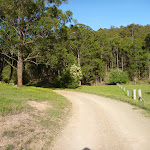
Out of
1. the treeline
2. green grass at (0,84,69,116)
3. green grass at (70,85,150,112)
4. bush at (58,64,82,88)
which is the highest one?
the treeline

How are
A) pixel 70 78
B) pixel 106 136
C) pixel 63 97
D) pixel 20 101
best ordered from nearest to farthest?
1. pixel 106 136
2. pixel 20 101
3. pixel 63 97
4. pixel 70 78

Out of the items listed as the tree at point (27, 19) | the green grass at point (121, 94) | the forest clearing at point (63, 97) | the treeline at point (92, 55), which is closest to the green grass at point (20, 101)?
the forest clearing at point (63, 97)

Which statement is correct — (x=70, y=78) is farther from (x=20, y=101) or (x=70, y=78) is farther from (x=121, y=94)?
(x=20, y=101)

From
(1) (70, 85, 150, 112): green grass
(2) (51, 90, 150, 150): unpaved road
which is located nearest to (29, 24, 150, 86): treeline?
(1) (70, 85, 150, 112): green grass

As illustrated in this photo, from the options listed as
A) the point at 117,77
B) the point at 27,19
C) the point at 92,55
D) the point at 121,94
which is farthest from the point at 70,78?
the point at 117,77

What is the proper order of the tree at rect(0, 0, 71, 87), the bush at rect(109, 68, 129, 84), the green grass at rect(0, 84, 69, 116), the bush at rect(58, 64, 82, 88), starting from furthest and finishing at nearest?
the bush at rect(109, 68, 129, 84), the bush at rect(58, 64, 82, 88), the tree at rect(0, 0, 71, 87), the green grass at rect(0, 84, 69, 116)

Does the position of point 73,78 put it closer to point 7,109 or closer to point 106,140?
point 7,109

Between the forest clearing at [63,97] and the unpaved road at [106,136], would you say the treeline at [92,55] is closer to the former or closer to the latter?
the forest clearing at [63,97]

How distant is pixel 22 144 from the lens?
4301mm

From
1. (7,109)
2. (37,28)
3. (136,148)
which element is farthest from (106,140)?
(37,28)

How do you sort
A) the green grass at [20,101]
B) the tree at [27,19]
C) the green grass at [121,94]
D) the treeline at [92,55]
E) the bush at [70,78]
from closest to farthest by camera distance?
the green grass at [20,101] < the green grass at [121,94] < the tree at [27,19] < the bush at [70,78] < the treeline at [92,55]

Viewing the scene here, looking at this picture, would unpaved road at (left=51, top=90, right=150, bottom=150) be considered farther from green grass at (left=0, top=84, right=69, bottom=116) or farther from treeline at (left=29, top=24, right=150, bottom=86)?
treeline at (left=29, top=24, right=150, bottom=86)

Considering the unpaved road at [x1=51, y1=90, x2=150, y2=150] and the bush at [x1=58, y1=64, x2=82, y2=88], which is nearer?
the unpaved road at [x1=51, y1=90, x2=150, y2=150]

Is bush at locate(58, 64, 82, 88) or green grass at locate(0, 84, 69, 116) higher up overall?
bush at locate(58, 64, 82, 88)
